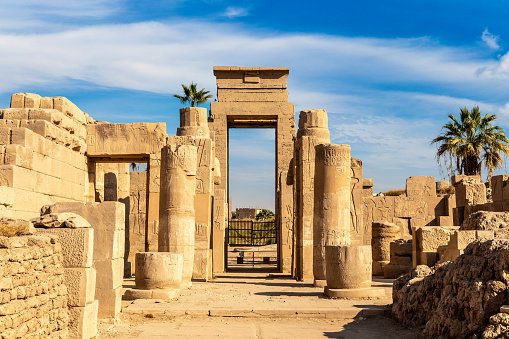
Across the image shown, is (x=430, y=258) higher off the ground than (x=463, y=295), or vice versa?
(x=430, y=258)

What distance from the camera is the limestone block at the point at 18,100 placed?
13795 millimetres

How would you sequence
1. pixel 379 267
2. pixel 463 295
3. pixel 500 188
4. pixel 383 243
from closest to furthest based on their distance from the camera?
1. pixel 463 295
2. pixel 500 188
3. pixel 379 267
4. pixel 383 243

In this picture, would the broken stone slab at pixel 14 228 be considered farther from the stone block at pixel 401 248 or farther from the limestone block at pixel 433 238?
the stone block at pixel 401 248

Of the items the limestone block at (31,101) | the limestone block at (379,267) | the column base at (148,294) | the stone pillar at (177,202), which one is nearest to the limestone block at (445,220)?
the limestone block at (379,267)

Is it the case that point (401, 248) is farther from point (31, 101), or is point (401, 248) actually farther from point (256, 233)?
point (256, 233)

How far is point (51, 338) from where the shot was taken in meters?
6.30

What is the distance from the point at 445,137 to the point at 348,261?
20.5 metres

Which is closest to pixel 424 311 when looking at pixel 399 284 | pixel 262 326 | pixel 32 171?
pixel 399 284

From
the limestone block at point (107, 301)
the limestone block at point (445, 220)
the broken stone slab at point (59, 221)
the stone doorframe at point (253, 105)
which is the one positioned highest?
the stone doorframe at point (253, 105)

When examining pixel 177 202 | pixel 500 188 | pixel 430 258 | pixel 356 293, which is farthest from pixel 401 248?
pixel 177 202

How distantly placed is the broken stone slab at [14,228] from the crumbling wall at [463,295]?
5608mm

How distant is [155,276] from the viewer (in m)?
11.3

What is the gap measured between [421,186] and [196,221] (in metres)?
13.3

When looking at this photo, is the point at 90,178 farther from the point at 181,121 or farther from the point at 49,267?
the point at 49,267
